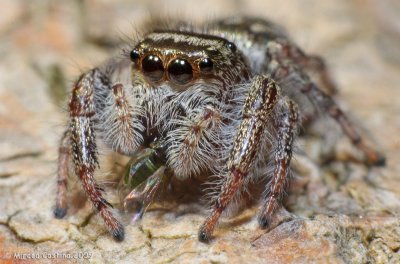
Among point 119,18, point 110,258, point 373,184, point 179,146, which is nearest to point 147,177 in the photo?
point 179,146

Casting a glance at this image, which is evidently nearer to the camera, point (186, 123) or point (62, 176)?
point (186, 123)

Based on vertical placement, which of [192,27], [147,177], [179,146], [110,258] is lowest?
[110,258]

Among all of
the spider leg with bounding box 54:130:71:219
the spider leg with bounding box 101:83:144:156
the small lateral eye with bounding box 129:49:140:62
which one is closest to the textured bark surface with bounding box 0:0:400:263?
the spider leg with bounding box 54:130:71:219

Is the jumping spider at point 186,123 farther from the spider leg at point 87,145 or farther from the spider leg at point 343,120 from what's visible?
the spider leg at point 343,120

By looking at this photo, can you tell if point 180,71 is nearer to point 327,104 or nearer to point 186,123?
point 186,123

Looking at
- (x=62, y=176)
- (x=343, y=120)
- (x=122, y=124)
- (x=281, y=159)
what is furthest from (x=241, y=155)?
(x=343, y=120)

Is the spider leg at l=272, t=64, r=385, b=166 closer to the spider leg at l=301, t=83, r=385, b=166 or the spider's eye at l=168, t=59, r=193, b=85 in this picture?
the spider leg at l=301, t=83, r=385, b=166

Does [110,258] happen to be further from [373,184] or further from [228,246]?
[373,184]

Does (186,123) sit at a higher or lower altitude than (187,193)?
higher
